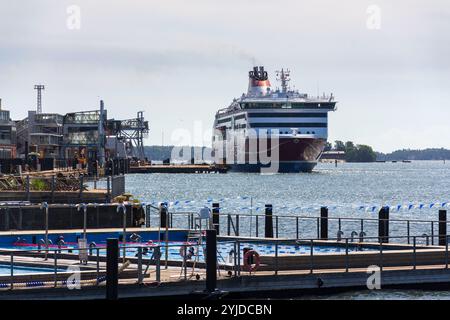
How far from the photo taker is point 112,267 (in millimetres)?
24281

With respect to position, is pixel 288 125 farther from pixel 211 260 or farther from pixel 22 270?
pixel 211 260

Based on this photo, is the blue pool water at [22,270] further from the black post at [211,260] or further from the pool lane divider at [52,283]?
the black post at [211,260]

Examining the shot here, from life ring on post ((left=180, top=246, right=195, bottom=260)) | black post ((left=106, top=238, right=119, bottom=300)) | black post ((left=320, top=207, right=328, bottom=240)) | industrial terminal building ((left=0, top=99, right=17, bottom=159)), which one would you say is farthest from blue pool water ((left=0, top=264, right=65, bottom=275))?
industrial terminal building ((left=0, top=99, right=17, bottom=159))

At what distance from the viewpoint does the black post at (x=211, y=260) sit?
25406 millimetres

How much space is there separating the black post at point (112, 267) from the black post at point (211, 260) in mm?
2307

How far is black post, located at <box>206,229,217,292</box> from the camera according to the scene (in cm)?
2541

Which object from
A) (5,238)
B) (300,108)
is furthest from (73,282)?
(300,108)

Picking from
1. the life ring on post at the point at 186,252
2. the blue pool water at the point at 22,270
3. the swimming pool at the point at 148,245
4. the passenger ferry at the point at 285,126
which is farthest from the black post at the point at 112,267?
the passenger ferry at the point at 285,126

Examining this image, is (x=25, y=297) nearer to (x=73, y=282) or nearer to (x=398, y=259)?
(x=73, y=282)

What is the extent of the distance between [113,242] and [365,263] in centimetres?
831
